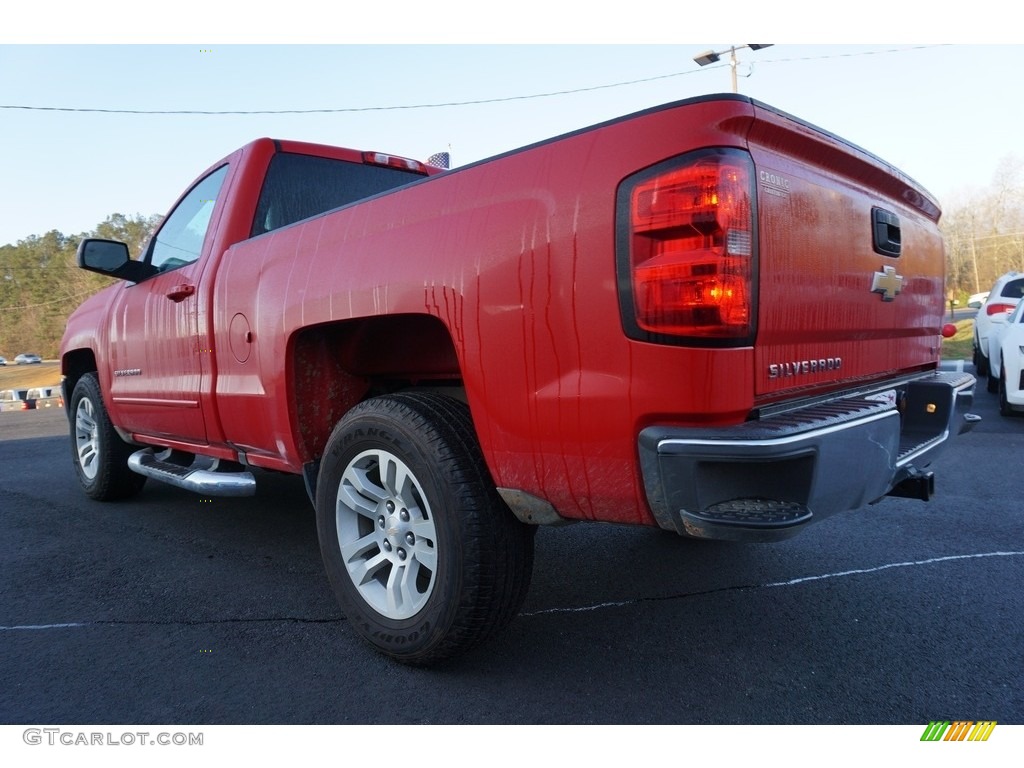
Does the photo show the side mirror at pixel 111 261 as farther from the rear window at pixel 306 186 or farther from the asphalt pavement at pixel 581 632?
the asphalt pavement at pixel 581 632

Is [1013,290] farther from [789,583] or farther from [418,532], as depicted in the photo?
[418,532]

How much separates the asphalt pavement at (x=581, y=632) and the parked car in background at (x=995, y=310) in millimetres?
7140

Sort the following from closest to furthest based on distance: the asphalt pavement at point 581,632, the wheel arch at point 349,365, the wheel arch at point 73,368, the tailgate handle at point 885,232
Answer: the asphalt pavement at point 581,632 → the tailgate handle at point 885,232 → the wheel arch at point 349,365 → the wheel arch at point 73,368

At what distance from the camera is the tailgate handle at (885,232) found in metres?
2.53

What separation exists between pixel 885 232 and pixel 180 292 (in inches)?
127

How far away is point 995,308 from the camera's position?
10.7m

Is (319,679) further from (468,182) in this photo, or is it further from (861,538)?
(861,538)

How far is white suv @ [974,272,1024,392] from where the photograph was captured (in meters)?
10.4

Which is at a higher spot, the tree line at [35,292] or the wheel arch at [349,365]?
the tree line at [35,292]

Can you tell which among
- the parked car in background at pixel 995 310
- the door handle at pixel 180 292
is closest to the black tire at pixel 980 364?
the parked car in background at pixel 995 310

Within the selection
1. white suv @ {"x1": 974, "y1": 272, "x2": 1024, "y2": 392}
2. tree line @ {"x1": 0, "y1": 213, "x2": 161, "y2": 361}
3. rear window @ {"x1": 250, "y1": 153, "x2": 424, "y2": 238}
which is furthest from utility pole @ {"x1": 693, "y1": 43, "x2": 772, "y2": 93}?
tree line @ {"x1": 0, "y1": 213, "x2": 161, "y2": 361}

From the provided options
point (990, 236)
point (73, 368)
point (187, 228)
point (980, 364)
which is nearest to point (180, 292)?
point (187, 228)

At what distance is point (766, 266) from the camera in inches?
77.0

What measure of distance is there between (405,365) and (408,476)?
2.40 feet
